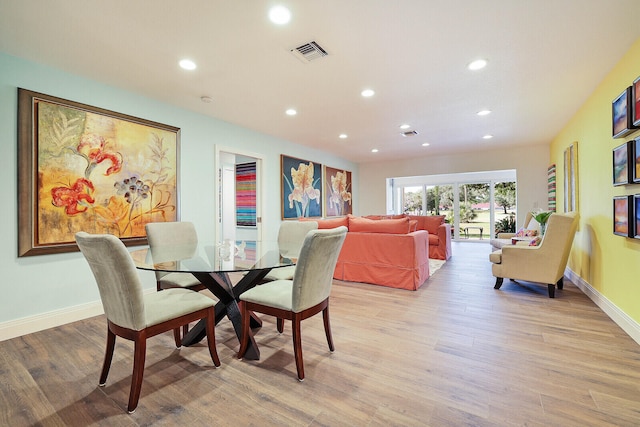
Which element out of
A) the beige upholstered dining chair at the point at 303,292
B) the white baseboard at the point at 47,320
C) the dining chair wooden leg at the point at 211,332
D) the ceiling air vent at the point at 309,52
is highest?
the ceiling air vent at the point at 309,52

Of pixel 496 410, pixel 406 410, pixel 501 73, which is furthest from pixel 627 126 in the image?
pixel 406 410

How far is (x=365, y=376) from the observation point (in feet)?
6.12

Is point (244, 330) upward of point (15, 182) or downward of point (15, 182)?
downward

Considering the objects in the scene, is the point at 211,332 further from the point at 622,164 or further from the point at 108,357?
the point at 622,164

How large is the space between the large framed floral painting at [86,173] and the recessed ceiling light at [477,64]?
3.46 m

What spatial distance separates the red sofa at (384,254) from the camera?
378 centimetres

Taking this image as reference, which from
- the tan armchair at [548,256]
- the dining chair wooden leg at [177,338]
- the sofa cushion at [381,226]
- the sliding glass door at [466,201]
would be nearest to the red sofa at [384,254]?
the sofa cushion at [381,226]

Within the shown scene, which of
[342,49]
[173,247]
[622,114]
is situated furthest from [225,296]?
[622,114]

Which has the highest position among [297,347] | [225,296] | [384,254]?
[384,254]

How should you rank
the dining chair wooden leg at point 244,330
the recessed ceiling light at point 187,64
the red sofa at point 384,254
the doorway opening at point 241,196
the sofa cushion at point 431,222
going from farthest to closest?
the sofa cushion at point 431,222
the doorway opening at point 241,196
the red sofa at point 384,254
the recessed ceiling light at point 187,64
the dining chair wooden leg at point 244,330

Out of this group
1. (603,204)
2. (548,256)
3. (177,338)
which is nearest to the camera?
(177,338)

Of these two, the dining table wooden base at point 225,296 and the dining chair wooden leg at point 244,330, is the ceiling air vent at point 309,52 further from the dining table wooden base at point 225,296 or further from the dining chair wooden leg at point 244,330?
the dining chair wooden leg at point 244,330

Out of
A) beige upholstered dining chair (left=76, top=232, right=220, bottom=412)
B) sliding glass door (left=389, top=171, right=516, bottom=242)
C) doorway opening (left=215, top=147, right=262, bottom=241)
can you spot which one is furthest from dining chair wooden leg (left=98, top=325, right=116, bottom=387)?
sliding glass door (left=389, top=171, right=516, bottom=242)

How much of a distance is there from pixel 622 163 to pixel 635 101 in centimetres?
52
